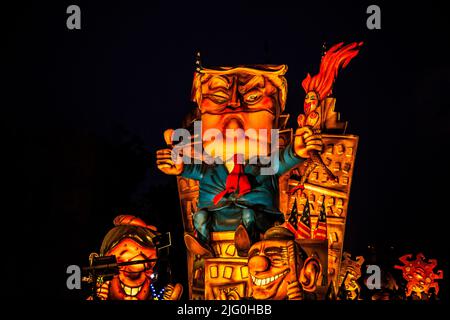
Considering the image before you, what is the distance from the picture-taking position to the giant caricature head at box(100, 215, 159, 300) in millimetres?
10531

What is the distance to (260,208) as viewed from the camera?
1002 centimetres

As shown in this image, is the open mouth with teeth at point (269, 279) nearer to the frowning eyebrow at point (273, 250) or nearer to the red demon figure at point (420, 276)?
the frowning eyebrow at point (273, 250)

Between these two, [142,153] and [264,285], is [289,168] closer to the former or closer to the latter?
[264,285]

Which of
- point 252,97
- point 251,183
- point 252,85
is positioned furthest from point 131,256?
point 252,85

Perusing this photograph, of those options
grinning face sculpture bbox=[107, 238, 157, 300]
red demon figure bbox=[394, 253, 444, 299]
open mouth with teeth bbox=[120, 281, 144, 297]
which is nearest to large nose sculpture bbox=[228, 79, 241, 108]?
grinning face sculpture bbox=[107, 238, 157, 300]

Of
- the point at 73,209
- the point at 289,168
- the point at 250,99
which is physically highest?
the point at 250,99

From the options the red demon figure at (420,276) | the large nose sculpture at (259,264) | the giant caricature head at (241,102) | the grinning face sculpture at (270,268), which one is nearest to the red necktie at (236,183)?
the giant caricature head at (241,102)

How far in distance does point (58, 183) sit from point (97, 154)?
2.19m

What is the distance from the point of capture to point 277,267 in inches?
360

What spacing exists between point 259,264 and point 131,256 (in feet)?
7.38

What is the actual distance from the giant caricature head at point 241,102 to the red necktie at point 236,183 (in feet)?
0.73

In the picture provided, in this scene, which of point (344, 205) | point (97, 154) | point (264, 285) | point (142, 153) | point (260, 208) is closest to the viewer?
point (264, 285)

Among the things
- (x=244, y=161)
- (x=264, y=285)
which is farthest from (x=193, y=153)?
(x=264, y=285)

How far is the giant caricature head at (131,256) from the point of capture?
10.5 m
